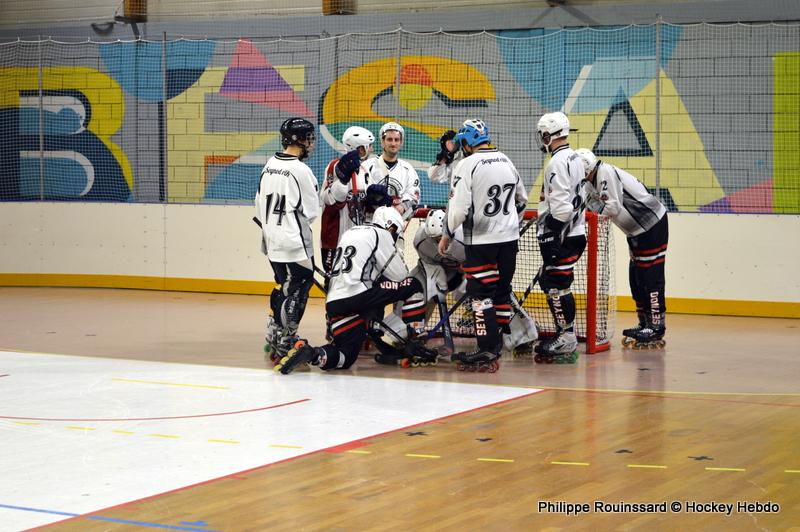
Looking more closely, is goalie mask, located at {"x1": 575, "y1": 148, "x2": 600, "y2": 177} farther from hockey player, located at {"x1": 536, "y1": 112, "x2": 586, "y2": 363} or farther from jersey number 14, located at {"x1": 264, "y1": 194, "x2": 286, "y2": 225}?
jersey number 14, located at {"x1": 264, "y1": 194, "x2": 286, "y2": 225}

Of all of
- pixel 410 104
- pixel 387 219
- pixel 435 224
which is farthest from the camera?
pixel 410 104

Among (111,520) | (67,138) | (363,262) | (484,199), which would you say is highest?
(67,138)

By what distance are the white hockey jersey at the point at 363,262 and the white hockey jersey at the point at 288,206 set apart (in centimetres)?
40

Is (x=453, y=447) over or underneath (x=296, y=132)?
underneath

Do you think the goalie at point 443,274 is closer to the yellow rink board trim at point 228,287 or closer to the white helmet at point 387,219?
the white helmet at point 387,219

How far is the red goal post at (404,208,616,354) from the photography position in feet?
26.5

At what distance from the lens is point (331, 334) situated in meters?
7.49

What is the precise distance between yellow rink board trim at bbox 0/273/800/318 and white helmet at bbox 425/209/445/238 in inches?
138

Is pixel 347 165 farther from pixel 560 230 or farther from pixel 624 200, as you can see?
pixel 624 200

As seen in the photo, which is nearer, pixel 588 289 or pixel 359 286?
pixel 359 286

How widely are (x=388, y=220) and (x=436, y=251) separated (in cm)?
82

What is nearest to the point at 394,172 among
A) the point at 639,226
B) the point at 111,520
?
the point at 639,226

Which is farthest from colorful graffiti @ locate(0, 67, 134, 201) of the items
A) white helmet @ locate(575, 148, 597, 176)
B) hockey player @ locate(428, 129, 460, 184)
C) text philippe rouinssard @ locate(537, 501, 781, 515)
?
text philippe rouinssard @ locate(537, 501, 781, 515)

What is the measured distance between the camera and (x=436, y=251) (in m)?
7.91
